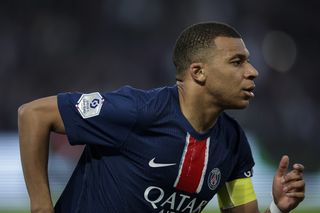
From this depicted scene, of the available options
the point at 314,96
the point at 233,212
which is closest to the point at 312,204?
the point at 314,96

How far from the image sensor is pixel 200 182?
4215 mm

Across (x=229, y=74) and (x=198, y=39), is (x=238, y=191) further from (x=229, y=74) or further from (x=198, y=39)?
(x=198, y=39)

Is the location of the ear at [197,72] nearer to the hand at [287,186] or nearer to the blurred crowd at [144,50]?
the hand at [287,186]

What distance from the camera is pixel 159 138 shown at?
13.6 feet

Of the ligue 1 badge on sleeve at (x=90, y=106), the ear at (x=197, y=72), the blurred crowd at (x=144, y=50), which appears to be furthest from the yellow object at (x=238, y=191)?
the blurred crowd at (x=144, y=50)

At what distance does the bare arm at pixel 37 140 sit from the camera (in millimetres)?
3898

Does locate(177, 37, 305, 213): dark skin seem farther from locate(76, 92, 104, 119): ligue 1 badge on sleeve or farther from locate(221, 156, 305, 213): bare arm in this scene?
locate(76, 92, 104, 119): ligue 1 badge on sleeve

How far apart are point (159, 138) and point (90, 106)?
16.9 inches

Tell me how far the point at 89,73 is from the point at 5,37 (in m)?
1.92

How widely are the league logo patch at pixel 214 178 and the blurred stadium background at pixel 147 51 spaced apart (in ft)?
31.3

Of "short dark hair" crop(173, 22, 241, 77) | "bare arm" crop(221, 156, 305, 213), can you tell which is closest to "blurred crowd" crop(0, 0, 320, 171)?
"bare arm" crop(221, 156, 305, 213)

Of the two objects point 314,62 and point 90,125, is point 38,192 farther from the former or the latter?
point 314,62

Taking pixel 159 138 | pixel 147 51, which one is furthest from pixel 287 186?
pixel 147 51

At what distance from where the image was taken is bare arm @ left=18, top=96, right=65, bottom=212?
3.90 metres
